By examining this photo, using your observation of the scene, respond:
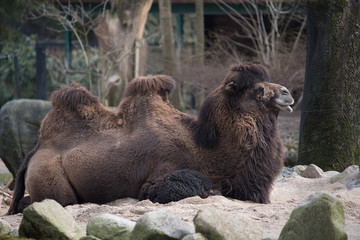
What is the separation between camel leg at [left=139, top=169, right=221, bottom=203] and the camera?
241 inches

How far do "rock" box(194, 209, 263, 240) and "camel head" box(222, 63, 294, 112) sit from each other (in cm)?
243

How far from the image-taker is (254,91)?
661 cm

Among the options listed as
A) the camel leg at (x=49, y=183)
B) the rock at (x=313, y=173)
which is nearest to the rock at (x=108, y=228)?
the camel leg at (x=49, y=183)

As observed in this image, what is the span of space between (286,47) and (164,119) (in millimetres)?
11140

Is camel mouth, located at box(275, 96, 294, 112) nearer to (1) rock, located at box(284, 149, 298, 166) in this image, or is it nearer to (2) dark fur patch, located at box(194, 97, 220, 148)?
(2) dark fur patch, located at box(194, 97, 220, 148)

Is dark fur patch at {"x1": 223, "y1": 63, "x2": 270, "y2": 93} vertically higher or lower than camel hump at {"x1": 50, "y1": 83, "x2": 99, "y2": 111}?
higher

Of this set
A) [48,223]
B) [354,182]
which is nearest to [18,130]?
[354,182]

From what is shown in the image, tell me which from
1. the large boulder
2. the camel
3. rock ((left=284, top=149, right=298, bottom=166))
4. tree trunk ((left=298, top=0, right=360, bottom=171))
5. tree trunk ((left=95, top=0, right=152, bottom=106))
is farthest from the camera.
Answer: tree trunk ((left=95, top=0, right=152, bottom=106))

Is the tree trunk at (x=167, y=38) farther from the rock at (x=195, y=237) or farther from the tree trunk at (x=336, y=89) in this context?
the rock at (x=195, y=237)

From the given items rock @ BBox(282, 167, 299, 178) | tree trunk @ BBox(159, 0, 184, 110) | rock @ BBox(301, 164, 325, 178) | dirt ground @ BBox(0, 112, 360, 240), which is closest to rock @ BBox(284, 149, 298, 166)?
tree trunk @ BBox(159, 0, 184, 110)

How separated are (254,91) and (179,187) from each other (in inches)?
49.4

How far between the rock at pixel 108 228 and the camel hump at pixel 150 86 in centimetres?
255

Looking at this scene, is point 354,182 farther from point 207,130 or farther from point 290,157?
point 290,157

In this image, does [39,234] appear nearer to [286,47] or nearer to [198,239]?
[198,239]
